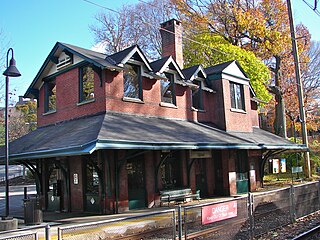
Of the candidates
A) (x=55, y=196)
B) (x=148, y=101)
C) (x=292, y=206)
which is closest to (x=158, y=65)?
(x=148, y=101)

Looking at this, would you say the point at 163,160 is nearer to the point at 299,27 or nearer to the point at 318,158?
the point at 318,158

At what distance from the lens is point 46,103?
18.3 m

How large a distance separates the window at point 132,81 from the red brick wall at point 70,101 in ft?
4.71

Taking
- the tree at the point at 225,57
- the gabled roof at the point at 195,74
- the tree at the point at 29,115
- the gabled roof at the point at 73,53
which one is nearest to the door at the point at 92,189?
the gabled roof at the point at 73,53

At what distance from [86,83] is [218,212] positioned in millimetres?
10147

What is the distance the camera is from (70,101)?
1634 cm

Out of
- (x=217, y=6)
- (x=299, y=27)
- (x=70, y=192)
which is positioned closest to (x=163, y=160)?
(x=70, y=192)

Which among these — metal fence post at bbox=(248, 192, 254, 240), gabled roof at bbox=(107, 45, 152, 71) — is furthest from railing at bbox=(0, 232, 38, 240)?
gabled roof at bbox=(107, 45, 152, 71)

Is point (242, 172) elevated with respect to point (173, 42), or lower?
lower

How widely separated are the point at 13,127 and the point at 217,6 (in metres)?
28.8

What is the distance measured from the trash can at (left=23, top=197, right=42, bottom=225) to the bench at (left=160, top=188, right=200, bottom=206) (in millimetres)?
4956

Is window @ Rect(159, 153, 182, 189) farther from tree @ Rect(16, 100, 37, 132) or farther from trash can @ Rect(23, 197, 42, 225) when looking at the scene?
tree @ Rect(16, 100, 37, 132)

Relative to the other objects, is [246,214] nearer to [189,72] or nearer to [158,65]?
[158,65]

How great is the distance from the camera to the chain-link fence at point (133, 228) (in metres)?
6.22
